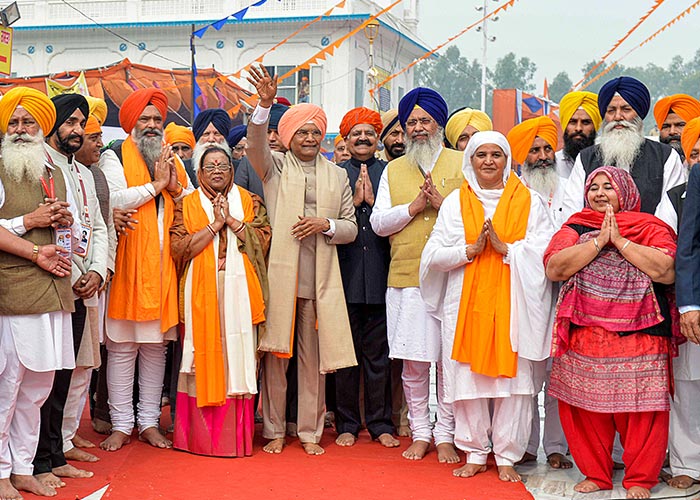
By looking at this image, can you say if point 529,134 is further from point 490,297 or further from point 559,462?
point 559,462

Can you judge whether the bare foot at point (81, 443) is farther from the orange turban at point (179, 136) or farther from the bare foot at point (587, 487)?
the bare foot at point (587, 487)

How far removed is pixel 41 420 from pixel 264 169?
1999 mm

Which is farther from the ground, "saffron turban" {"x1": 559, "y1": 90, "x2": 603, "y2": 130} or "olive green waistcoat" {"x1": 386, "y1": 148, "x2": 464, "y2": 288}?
"saffron turban" {"x1": 559, "y1": 90, "x2": 603, "y2": 130}

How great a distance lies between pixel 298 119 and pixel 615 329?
7.45 feet

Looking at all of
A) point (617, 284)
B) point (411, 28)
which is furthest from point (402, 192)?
point (411, 28)

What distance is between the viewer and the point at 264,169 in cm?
564

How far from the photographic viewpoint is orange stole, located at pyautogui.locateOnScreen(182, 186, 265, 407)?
527 cm

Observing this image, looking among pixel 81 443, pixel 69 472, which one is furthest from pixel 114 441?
pixel 69 472

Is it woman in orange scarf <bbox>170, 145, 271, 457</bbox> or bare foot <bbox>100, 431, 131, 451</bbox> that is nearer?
woman in orange scarf <bbox>170, 145, 271, 457</bbox>

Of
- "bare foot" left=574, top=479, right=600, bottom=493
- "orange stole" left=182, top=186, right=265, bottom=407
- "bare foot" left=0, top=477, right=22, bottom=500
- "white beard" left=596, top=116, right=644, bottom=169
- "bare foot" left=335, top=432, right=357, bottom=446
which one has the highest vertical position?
"white beard" left=596, top=116, right=644, bottom=169

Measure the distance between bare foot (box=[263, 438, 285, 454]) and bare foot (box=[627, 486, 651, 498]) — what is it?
2068mm

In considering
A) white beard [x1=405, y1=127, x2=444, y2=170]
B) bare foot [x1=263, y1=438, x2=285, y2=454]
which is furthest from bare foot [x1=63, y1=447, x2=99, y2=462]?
white beard [x1=405, y1=127, x2=444, y2=170]

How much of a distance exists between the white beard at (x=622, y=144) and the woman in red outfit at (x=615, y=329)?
476 mm

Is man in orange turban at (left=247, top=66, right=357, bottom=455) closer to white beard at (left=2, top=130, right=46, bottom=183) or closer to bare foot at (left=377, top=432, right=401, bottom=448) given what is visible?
bare foot at (left=377, top=432, right=401, bottom=448)
